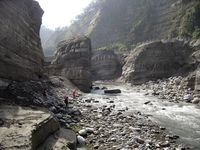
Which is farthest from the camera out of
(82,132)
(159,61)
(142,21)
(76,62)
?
(142,21)

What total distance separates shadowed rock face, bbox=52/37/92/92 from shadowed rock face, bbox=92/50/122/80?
18.5 meters

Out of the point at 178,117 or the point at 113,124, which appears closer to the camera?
the point at 113,124

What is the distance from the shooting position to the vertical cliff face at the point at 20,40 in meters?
22.0

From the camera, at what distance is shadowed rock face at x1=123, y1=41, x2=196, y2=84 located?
1853 inches

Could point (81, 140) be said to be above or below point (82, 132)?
below

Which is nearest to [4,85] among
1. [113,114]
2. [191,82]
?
[113,114]

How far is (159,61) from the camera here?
4922cm

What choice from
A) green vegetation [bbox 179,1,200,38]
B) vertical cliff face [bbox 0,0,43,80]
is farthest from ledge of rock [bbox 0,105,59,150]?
green vegetation [bbox 179,1,200,38]

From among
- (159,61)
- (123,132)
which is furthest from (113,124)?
(159,61)

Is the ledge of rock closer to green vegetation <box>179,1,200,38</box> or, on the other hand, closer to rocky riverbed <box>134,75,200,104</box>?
rocky riverbed <box>134,75,200,104</box>

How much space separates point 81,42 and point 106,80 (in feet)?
63.6

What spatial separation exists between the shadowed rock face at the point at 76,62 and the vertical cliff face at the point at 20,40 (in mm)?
10244

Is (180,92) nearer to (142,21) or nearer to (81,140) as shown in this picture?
(81,140)

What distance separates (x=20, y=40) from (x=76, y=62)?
19.1 m
